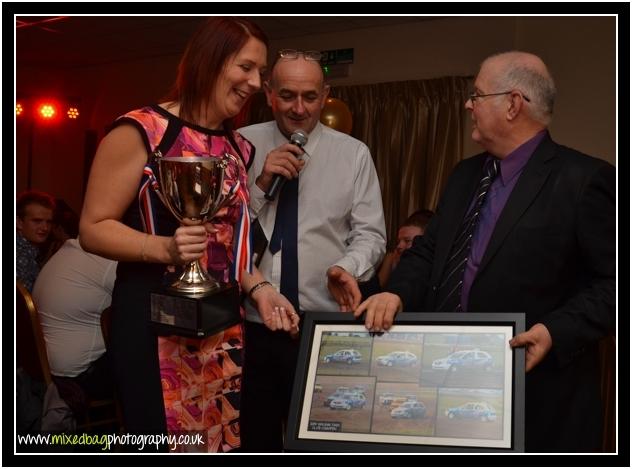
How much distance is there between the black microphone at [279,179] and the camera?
2016 mm

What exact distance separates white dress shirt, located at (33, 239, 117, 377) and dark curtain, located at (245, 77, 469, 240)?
3.67m

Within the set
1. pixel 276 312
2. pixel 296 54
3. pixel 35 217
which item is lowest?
pixel 276 312

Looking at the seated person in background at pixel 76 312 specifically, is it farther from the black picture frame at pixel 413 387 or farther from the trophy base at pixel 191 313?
the black picture frame at pixel 413 387

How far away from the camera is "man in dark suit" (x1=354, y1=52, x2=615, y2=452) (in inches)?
63.1

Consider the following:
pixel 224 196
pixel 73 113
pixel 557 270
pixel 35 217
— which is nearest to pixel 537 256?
pixel 557 270

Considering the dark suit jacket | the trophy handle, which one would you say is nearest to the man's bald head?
the dark suit jacket

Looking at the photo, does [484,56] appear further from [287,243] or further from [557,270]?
[557,270]

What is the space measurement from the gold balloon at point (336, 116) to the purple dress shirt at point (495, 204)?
392 centimetres

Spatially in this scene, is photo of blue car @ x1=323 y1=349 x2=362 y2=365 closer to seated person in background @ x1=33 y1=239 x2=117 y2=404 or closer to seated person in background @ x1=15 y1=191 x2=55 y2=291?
seated person in background @ x1=33 y1=239 x2=117 y2=404

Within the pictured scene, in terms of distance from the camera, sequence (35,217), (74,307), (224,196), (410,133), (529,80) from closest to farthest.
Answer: (224,196) → (529,80) → (74,307) → (35,217) → (410,133)

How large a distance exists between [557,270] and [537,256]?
0.21ft

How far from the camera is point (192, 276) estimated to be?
1.50 m

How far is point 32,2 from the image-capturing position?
1826 millimetres

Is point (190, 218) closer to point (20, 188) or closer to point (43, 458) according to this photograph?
point (43, 458)
